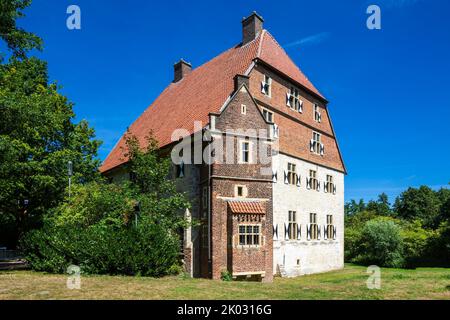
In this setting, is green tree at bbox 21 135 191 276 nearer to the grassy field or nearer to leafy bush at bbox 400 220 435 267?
the grassy field

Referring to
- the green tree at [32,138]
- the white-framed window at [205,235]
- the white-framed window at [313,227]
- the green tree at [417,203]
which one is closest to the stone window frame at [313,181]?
the white-framed window at [313,227]

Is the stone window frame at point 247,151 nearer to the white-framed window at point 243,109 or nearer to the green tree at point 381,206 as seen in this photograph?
the white-framed window at point 243,109

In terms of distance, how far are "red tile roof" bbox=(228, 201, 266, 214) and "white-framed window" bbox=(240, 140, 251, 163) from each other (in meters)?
2.23

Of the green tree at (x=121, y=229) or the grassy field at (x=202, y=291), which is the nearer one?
the grassy field at (x=202, y=291)

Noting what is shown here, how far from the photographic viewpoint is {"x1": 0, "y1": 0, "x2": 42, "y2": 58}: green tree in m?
18.4

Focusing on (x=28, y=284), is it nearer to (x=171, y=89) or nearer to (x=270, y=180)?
(x=270, y=180)

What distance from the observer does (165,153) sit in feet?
87.1

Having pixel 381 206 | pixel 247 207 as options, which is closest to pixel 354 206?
pixel 381 206

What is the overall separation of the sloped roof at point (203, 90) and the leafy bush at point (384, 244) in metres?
12.9

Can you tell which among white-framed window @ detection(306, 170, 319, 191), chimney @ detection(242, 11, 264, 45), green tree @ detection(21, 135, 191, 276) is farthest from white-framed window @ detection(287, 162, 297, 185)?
chimney @ detection(242, 11, 264, 45)

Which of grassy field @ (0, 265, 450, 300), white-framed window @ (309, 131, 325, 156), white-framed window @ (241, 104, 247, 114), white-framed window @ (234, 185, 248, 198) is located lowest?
grassy field @ (0, 265, 450, 300)

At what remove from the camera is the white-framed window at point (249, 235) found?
2186 cm

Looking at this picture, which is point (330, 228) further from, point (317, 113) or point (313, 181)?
point (317, 113)

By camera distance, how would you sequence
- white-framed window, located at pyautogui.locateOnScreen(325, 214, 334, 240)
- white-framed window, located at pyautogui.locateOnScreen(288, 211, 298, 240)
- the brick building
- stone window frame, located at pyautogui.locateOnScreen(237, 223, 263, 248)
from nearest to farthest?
stone window frame, located at pyautogui.locateOnScreen(237, 223, 263, 248) < the brick building < white-framed window, located at pyautogui.locateOnScreen(288, 211, 298, 240) < white-framed window, located at pyautogui.locateOnScreen(325, 214, 334, 240)
